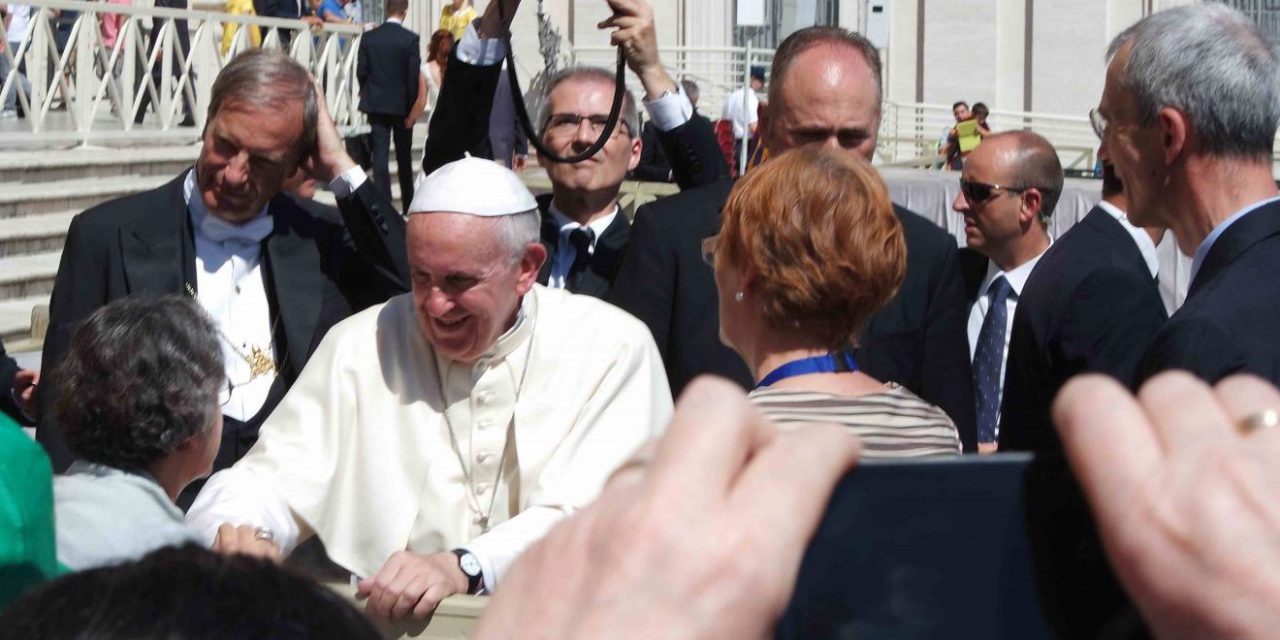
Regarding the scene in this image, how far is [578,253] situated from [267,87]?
99 centimetres

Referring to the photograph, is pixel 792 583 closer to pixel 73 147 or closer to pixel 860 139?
pixel 860 139

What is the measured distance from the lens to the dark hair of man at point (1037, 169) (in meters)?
5.50

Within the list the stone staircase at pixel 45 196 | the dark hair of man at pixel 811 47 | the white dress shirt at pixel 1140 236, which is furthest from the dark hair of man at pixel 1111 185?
the stone staircase at pixel 45 196

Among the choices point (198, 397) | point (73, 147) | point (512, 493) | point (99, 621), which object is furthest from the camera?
point (73, 147)

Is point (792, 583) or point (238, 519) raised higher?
point (792, 583)

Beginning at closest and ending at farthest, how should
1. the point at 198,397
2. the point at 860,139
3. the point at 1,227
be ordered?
1. the point at 198,397
2. the point at 860,139
3. the point at 1,227

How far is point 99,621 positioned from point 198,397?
1.91 metres

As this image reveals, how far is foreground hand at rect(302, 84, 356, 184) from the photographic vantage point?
4.16m

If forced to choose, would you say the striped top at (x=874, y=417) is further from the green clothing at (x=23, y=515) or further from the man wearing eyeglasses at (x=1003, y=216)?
the man wearing eyeglasses at (x=1003, y=216)

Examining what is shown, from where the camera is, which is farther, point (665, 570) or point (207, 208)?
point (207, 208)

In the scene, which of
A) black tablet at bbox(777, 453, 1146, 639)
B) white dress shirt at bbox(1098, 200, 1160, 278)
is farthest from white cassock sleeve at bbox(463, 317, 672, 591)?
black tablet at bbox(777, 453, 1146, 639)

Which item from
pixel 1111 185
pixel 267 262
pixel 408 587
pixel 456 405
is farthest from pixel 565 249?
pixel 408 587

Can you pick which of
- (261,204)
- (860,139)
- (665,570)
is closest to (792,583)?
(665,570)

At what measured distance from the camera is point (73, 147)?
42.7 feet
